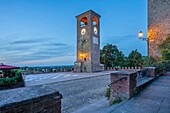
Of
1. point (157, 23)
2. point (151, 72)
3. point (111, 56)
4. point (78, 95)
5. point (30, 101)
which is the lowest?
point (78, 95)

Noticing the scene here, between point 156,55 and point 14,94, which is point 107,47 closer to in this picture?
point 156,55

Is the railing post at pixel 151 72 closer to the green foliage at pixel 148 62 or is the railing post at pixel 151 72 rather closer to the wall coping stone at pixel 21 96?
the green foliage at pixel 148 62

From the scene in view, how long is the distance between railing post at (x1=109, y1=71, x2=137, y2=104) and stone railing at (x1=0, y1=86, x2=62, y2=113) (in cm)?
269

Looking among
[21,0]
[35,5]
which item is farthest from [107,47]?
[21,0]

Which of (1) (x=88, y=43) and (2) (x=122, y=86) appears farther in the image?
(1) (x=88, y=43)

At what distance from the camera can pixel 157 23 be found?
1590 cm

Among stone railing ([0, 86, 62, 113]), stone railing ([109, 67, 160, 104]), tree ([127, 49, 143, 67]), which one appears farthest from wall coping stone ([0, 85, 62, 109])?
tree ([127, 49, 143, 67])

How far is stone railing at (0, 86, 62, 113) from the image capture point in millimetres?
1358

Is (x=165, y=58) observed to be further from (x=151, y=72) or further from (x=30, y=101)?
(x=30, y=101)

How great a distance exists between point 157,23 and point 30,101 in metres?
18.1

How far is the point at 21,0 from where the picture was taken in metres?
13.1

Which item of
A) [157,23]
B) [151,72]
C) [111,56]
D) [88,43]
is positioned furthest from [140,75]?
[111,56]

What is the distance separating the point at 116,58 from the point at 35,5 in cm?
2202

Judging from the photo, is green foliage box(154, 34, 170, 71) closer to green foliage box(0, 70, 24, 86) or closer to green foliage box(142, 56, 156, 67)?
green foliage box(142, 56, 156, 67)
